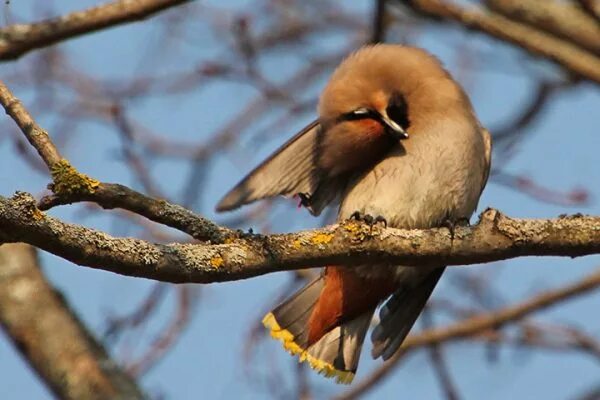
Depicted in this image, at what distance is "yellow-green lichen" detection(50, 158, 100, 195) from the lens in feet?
10.3

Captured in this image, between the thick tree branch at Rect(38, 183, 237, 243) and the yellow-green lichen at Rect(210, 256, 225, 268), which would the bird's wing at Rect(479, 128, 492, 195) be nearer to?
the thick tree branch at Rect(38, 183, 237, 243)

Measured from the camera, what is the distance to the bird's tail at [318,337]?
474 centimetres

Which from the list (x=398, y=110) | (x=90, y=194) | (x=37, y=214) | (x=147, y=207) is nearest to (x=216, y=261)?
(x=147, y=207)

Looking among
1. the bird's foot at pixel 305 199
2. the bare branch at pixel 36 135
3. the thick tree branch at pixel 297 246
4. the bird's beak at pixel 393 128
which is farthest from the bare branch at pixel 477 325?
the bare branch at pixel 36 135

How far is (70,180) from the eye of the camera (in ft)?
10.3

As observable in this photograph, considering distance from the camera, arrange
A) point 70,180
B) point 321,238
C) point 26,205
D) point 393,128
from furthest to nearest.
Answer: point 393,128 → point 321,238 → point 70,180 → point 26,205

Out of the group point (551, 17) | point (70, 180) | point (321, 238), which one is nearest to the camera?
point (70, 180)

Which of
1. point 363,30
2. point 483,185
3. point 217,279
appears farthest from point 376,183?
point 363,30

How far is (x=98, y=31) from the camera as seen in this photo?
4477 millimetres

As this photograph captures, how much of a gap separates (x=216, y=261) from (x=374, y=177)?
1567 millimetres

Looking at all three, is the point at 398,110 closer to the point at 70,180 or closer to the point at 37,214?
the point at 70,180

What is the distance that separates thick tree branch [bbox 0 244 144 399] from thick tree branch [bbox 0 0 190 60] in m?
1.14

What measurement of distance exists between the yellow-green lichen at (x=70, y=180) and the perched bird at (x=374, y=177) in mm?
1516

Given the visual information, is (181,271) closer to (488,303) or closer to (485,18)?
(485,18)
